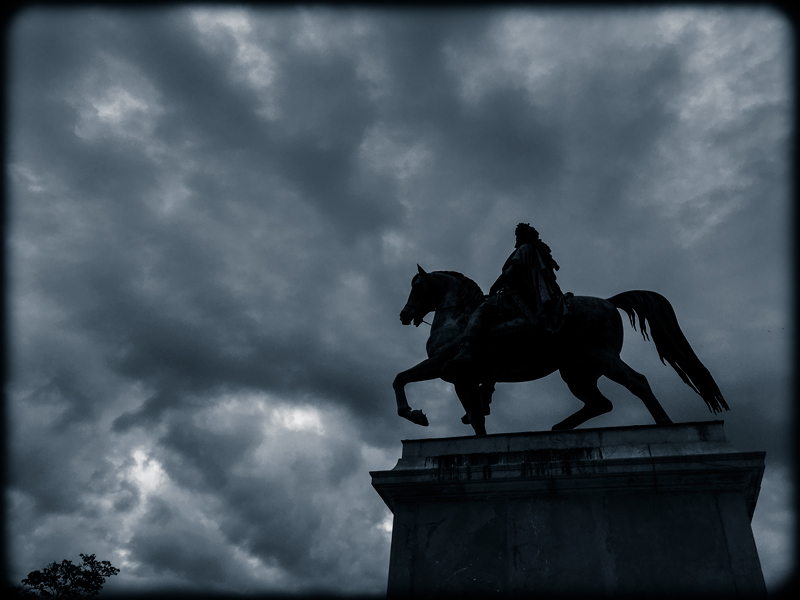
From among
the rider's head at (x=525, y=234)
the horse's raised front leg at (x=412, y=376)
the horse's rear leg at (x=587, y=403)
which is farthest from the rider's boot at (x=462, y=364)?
the rider's head at (x=525, y=234)

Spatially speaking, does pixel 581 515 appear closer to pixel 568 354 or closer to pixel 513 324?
pixel 568 354

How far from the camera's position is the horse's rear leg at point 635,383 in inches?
350

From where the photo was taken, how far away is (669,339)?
385 inches

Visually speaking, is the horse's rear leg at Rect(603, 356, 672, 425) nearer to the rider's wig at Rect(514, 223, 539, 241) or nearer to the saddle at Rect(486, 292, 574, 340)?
the saddle at Rect(486, 292, 574, 340)

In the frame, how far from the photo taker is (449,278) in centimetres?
1170

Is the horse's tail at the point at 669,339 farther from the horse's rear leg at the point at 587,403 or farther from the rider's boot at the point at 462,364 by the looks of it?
the rider's boot at the point at 462,364

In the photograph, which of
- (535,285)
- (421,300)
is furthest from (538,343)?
(421,300)

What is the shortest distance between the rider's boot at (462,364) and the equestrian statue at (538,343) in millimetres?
16

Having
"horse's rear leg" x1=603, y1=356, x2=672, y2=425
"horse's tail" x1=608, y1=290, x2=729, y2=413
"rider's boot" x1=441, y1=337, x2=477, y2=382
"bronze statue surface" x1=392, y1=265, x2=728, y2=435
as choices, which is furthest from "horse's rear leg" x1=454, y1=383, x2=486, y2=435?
"horse's tail" x1=608, y1=290, x2=729, y2=413

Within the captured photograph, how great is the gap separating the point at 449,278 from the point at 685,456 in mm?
5458

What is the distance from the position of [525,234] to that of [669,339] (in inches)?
134

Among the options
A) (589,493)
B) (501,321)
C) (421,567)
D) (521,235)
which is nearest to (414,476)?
(421,567)

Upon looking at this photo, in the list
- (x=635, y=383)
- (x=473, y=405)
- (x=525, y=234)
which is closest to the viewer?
(x=635, y=383)

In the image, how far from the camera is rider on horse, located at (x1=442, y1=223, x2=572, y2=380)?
32.5 feet
